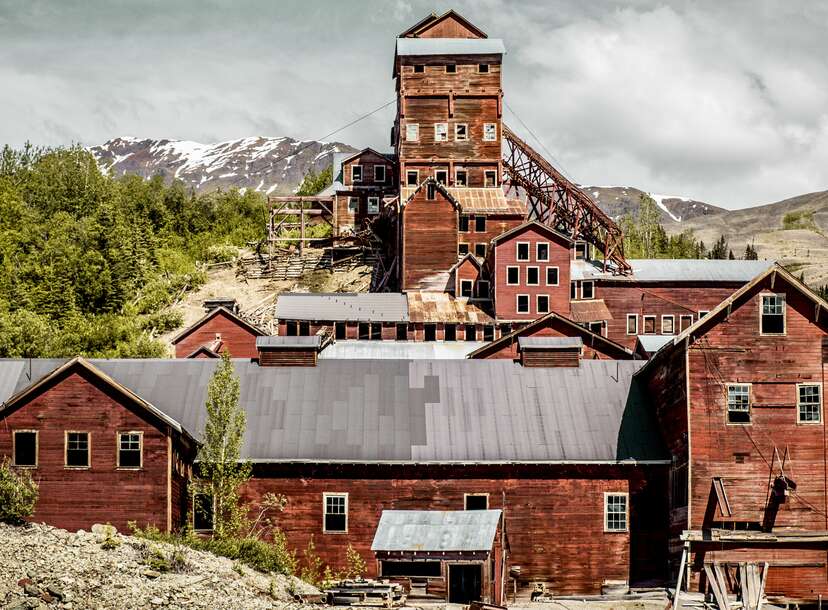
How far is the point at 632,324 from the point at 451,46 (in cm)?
2500

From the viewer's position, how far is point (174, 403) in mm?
55781

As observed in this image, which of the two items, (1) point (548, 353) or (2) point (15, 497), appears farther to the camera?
(1) point (548, 353)

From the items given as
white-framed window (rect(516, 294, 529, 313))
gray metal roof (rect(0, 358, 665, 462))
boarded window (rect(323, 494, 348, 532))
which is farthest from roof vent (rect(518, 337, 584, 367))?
white-framed window (rect(516, 294, 529, 313))

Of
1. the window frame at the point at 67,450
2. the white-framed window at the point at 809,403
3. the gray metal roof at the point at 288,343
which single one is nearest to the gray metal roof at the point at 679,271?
the gray metal roof at the point at 288,343

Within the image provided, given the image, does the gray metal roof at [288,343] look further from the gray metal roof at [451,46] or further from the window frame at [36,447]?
the gray metal roof at [451,46]

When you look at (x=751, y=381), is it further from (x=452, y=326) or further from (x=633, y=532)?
(x=452, y=326)

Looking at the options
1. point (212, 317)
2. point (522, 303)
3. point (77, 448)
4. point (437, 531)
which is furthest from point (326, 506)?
point (522, 303)

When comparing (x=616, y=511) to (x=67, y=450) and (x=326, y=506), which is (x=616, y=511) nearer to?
(x=326, y=506)

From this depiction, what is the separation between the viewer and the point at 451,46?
99000 mm

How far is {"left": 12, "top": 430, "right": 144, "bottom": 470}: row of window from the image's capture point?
163ft

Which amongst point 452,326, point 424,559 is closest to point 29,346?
point 452,326

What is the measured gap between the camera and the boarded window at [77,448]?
49.8m

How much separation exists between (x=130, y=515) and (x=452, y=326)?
3732cm

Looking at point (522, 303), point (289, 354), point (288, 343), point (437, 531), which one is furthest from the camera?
point (522, 303)
